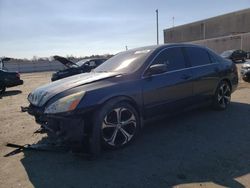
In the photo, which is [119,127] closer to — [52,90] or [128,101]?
[128,101]

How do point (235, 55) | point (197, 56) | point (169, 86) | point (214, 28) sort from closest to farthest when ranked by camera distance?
point (169, 86), point (197, 56), point (235, 55), point (214, 28)

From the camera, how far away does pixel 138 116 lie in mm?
4668

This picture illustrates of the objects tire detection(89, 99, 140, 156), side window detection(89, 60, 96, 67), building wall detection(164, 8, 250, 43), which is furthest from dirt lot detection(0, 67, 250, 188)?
building wall detection(164, 8, 250, 43)

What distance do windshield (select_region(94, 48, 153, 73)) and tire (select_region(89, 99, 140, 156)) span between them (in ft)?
2.51

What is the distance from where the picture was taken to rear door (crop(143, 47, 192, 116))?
482 cm

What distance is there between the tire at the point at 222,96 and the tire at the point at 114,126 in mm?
2626

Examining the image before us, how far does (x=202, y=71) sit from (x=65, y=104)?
3.23 meters

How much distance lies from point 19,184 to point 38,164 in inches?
22.5

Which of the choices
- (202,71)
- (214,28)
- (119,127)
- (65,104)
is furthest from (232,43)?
(65,104)

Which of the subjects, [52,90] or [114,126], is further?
[52,90]

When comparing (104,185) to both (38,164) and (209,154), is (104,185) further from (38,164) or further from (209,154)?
(209,154)

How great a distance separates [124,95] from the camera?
4.46m

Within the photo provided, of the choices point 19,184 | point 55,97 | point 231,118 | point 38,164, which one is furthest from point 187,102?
point 19,184

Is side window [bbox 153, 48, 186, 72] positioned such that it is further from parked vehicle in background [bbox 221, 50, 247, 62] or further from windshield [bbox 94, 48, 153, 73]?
parked vehicle in background [bbox 221, 50, 247, 62]
